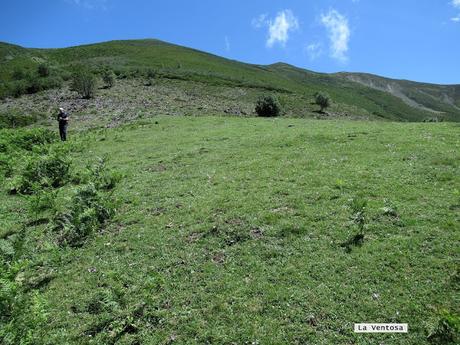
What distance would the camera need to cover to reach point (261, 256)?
12.8 meters

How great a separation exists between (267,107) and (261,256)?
41613 mm

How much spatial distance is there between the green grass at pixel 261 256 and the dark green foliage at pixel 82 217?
1.55ft

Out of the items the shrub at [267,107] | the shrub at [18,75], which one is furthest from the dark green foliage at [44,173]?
the shrub at [18,75]

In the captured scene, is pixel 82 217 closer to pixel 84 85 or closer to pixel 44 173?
pixel 44 173

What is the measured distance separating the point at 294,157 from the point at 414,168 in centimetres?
685

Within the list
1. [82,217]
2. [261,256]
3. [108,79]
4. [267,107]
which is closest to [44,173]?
[82,217]

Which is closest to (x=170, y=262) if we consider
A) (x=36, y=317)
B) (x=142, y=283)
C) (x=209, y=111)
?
(x=142, y=283)

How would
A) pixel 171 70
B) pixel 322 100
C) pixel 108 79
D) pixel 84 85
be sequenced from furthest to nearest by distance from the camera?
pixel 171 70 < pixel 108 79 < pixel 322 100 < pixel 84 85

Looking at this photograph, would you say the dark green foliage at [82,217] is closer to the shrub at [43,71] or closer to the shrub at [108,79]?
the shrub at [108,79]

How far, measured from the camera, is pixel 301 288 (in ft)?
36.1

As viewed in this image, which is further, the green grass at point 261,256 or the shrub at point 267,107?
the shrub at point 267,107

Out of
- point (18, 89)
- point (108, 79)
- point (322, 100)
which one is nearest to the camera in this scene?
point (322, 100)

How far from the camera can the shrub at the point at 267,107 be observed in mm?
52469

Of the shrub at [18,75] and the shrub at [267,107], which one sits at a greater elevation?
the shrub at [18,75]
